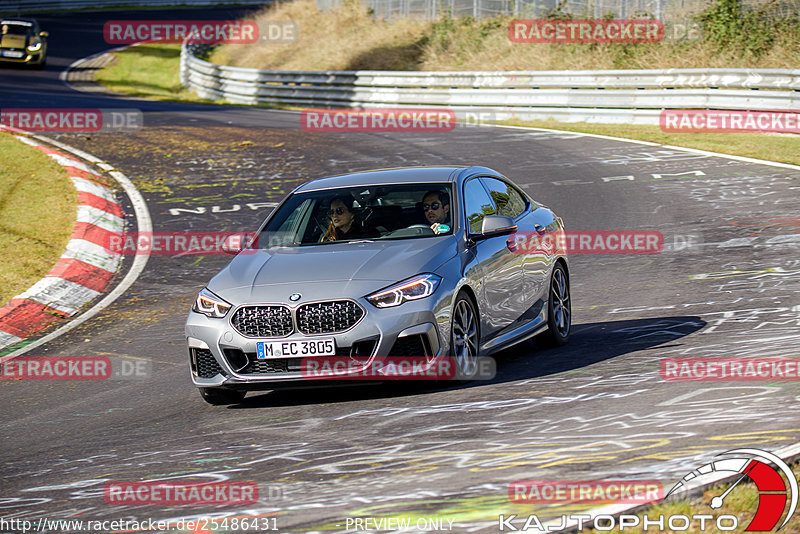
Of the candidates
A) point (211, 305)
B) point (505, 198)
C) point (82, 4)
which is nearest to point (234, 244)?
point (211, 305)

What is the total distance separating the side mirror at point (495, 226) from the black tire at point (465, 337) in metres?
0.62

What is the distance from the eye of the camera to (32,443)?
7441 millimetres

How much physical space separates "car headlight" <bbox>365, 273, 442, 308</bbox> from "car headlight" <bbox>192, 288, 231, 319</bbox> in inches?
41.0

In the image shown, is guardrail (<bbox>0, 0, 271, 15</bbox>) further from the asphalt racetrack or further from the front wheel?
the front wheel

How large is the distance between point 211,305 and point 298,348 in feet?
2.76

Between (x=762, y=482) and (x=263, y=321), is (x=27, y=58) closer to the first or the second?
(x=263, y=321)

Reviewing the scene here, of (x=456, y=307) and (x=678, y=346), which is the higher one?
(x=456, y=307)

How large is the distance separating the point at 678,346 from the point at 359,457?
367 cm

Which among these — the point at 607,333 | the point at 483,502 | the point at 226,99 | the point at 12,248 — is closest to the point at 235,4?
the point at 226,99

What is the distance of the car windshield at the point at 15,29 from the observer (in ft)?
148

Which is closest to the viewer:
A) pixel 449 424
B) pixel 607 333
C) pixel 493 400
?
pixel 449 424

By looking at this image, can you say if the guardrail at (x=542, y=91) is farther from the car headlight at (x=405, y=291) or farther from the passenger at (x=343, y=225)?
the car headlight at (x=405, y=291)

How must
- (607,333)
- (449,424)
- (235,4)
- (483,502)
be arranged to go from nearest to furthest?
(483,502) < (449,424) < (607,333) < (235,4)

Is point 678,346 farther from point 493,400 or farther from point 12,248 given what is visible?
point 12,248
